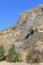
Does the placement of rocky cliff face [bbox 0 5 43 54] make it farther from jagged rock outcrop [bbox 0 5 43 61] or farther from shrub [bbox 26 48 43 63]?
shrub [bbox 26 48 43 63]

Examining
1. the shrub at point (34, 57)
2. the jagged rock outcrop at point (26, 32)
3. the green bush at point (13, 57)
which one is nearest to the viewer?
the shrub at point (34, 57)

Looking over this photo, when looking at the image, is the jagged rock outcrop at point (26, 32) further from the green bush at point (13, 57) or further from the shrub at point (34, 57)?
the green bush at point (13, 57)

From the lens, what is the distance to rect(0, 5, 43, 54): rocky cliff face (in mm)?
52994

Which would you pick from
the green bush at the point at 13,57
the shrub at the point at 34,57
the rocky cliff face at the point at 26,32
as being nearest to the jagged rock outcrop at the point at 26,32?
the rocky cliff face at the point at 26,32

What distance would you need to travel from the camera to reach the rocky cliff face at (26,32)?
52994 millimetres

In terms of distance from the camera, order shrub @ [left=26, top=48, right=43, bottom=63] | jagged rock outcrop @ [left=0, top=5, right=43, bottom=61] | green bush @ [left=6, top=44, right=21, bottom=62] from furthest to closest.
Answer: jagged rock outcrop @ [left=0, top=5, right=43, bottom=61] → green bush @ [left=6, top=44, right=21, bottom=62] → shrub @ [left=26, top=48, right=43, bottom=63]

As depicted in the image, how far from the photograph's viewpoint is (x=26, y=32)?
194ft

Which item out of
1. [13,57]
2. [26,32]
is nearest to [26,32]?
[26,32]

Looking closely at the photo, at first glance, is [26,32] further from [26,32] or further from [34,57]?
[34,57]

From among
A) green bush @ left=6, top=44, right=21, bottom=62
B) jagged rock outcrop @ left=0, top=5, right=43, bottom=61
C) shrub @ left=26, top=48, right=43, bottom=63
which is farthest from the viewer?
jagged rock outcrop @ left=0, top=5, right=43, bottom=61

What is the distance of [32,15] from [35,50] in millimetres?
34081

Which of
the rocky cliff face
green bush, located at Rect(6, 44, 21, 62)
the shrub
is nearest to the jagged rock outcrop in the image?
the rocky cliff face

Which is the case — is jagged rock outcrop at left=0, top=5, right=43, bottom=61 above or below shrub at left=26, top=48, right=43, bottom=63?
above

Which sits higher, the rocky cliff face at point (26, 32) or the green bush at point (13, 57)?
the rocky cliff face at point (26, 32)
